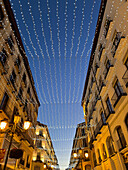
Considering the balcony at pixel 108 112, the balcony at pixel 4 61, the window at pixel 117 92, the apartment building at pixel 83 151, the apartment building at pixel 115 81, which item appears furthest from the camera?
the apartment building at pixel 83 151

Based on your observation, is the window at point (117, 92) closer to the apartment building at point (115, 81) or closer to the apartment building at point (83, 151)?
the apartment building at point (115, 81)

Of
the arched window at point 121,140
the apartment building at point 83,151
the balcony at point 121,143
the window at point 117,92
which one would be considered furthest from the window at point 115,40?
the apartment building at point 83,151

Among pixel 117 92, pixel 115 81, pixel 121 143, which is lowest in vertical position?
Result: pixel 121 143

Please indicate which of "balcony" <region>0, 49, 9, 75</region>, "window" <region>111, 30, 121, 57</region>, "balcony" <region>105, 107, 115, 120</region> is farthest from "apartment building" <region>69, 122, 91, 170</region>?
"balcony" <region>0, 49, 9, 75</region>

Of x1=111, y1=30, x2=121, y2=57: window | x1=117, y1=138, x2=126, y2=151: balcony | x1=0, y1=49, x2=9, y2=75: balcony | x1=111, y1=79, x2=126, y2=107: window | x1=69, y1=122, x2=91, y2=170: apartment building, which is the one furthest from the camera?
x1=69, y1=122, x2=91, y2=170: apartment building

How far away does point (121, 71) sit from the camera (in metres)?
9.18

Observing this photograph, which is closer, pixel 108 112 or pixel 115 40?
pixel 115 40

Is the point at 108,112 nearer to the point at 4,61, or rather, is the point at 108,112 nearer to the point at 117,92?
the point at 117,92

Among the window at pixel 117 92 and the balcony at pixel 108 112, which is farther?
the balcony at pixel 108 112

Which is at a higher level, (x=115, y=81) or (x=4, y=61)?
(x=4, y=61)

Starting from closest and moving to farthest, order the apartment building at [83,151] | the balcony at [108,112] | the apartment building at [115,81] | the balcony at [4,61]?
the apartment building at [115,81] → the balcony at [108,112] → the balcony at [4,61] → the apartment building at [83,151]

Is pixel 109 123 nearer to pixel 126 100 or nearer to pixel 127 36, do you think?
pixel 126 100

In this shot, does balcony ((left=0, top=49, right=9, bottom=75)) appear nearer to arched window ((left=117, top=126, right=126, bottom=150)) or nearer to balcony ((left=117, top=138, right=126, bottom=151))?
arched window ((left=117, top=126, right=126, bottom=150))

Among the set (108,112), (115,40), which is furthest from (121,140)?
(115,40)
